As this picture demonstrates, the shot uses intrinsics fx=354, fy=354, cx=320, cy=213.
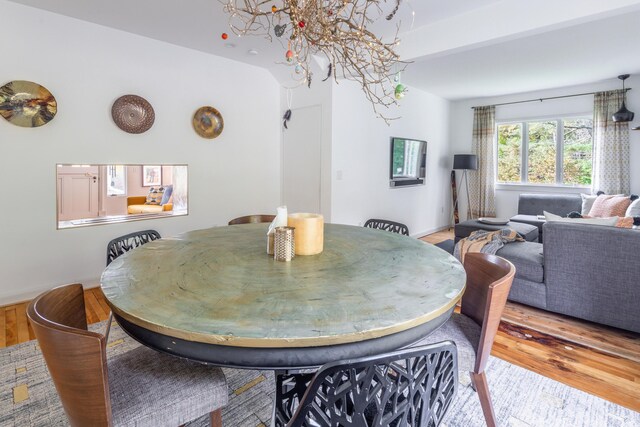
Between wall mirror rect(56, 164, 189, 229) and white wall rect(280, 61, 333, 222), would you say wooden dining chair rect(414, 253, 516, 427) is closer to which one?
white wall rect(280, 61, 333, 222)

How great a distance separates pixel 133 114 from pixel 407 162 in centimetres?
378

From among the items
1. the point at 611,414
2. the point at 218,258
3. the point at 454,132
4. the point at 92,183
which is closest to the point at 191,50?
the point at 92,183

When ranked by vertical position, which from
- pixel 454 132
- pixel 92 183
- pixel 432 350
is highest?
pixel 454 132

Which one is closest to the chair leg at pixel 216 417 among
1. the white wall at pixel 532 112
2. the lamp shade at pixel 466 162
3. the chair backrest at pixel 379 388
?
the chair backrest at pixel 379 388

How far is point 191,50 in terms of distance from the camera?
12.4 ft

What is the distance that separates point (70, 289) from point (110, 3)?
8.35 ft

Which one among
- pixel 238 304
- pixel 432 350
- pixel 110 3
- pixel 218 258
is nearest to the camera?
pixel 432 350

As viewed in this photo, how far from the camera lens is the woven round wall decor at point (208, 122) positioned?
12.7ft

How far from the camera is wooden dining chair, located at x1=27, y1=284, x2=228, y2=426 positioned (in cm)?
88

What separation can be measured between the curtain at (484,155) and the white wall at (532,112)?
12cm

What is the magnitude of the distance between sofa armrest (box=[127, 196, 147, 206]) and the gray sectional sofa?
384cm

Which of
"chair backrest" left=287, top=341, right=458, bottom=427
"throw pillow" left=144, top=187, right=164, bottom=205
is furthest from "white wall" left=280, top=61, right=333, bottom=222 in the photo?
"chair backrest" left=287, top=341, right=458, bottom=427

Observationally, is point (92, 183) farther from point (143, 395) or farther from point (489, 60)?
point (489, 60)

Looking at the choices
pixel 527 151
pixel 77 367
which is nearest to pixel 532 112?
pixel 527 151
